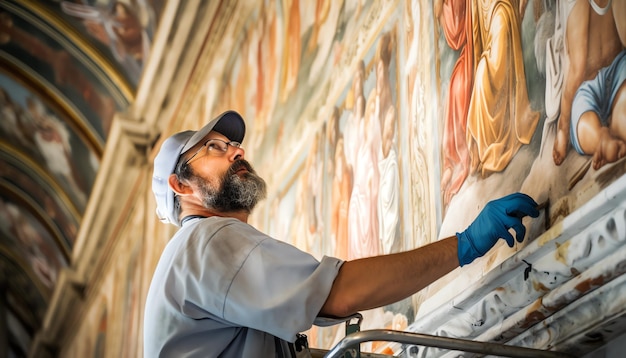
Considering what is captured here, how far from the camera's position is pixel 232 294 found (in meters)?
3.13

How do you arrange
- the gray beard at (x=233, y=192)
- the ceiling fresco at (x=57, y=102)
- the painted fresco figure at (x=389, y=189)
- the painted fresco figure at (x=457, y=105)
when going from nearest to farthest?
the painted fresco figure at (x=457, y=105) < the gray beard at (x=233, y=192) < the painted fresco figure at (x=389, y=189) < the ceiling fresco at (x=57, y=102)

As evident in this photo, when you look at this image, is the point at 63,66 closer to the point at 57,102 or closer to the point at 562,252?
the point at 57,102

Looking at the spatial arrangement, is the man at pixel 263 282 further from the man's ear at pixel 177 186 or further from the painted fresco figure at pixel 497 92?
the painted fresco figure at pixel 497 92

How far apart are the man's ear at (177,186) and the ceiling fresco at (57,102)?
7.90 m

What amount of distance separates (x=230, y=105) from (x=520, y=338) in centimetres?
655

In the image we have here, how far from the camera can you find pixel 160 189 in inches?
166

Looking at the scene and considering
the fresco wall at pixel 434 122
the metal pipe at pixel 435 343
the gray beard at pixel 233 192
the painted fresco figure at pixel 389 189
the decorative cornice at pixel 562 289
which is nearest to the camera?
the decorative cornice at pixel 562 289

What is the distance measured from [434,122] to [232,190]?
3.12ft

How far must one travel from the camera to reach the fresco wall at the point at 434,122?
9.43 feet

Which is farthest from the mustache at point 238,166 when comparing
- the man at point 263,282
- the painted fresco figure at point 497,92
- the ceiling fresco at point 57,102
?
the ceiling fresco at point 57,102

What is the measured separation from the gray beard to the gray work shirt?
404 millimetres

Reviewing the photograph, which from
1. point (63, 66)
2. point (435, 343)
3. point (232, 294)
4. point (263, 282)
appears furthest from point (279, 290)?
point (63, 66)

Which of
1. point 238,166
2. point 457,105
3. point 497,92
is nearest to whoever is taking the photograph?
point 497,92

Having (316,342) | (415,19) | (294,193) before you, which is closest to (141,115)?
(294,193)
